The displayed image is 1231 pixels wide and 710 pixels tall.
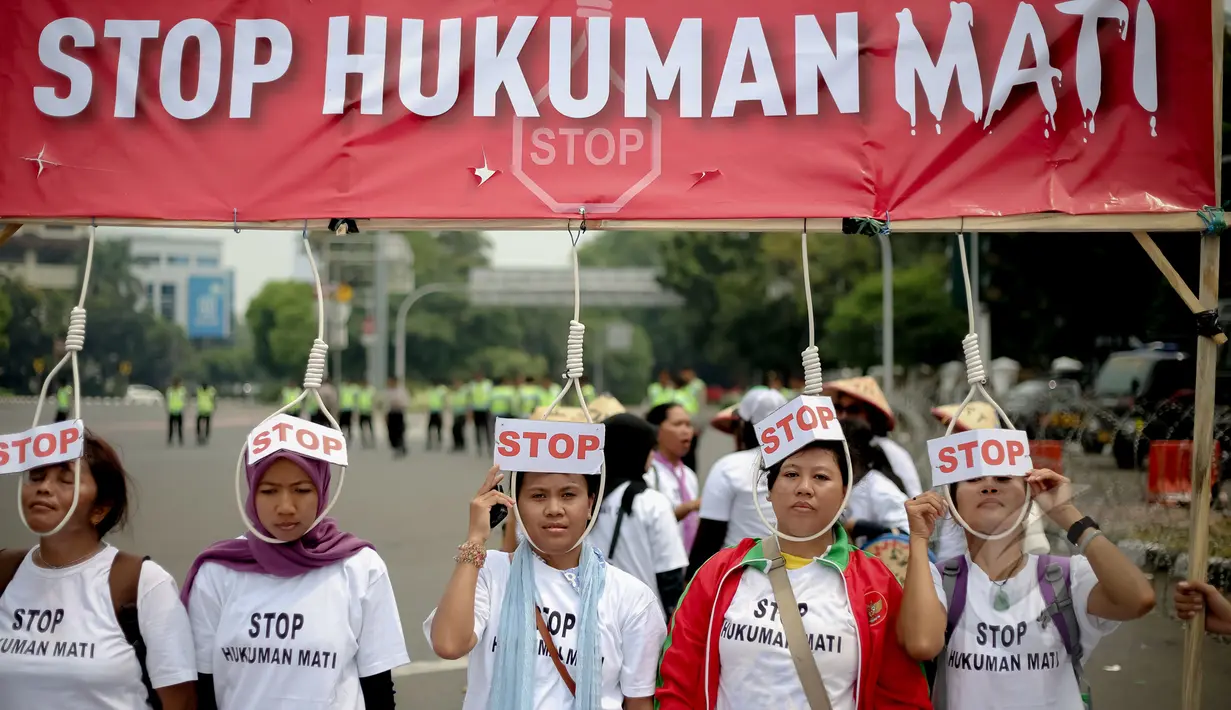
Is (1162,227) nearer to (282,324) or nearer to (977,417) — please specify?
(977,417)

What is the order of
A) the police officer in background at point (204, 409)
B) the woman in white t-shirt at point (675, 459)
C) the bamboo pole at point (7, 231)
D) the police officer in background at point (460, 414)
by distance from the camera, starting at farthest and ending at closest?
the police officer in background at point (460, 414), the police officer in background at point (204, 409), the woman in white t-shirt at point (675, 459), the bamboo pole at point (7, 231)

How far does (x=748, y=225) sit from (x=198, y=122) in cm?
185

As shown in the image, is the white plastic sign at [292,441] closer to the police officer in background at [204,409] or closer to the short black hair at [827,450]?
the short black hair at [827,450]

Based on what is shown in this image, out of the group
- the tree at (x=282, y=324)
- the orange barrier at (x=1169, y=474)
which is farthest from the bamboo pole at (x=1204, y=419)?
the tree at (x=282, y=324)

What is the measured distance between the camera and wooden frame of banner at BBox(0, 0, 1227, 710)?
3.49 m

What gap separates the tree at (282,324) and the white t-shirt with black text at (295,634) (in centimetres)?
6370

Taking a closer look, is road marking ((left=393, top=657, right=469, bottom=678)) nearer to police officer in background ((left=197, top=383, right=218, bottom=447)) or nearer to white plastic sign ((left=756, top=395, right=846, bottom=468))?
white plastic sign ((left=756, top=395, right=846, bottom=468))

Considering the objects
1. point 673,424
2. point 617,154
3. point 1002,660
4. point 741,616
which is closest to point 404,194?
point 617,154

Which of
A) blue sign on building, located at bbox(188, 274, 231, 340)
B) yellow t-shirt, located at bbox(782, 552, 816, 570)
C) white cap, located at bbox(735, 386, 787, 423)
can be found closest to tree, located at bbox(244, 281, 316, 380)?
blue sign on building, located at bbox(188, 274, 231, 340)

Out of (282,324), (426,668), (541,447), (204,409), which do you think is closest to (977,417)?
(541,447)

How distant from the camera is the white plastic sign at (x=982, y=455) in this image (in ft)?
10.3

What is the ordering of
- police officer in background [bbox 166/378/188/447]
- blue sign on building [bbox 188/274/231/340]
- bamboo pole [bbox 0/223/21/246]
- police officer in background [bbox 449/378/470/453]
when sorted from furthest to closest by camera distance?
blue sign on building [bbox 188/274/231/340] → police officer in background [bbox 449/378/470/453] → police officer in background [bbox 166/378/188/447] → bamboo pole [bbox 0/223/21/246]

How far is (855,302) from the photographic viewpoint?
3044 cm

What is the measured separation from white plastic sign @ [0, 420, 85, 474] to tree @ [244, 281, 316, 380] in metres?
63.4
